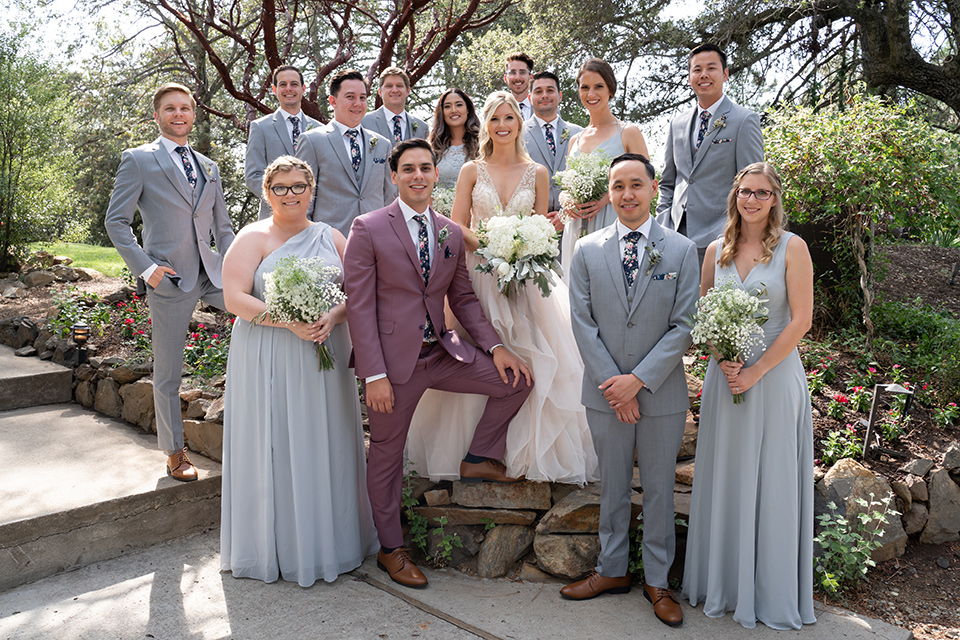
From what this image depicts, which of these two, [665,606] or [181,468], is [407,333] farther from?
[181,468]

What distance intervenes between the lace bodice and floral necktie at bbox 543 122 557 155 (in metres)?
0.94

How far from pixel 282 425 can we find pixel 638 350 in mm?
2011

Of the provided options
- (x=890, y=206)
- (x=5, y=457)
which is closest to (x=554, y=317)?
(x=890, y=206)

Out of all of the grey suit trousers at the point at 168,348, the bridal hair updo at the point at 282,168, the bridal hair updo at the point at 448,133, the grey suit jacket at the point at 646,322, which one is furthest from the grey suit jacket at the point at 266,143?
the grey suit jacket at the point at 646,322

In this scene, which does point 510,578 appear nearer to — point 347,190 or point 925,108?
point 347,190

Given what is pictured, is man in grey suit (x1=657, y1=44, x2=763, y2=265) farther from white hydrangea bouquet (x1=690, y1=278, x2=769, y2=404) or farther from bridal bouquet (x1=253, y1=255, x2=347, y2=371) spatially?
bridal bouquet (x1=253, y1=255, x2=347, y2=371)

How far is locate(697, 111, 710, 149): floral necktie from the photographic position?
15.4 ft

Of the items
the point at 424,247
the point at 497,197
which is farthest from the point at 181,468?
the point at 497,197

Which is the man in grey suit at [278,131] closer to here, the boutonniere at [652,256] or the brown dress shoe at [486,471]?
the brown dress shoe at [486,471]

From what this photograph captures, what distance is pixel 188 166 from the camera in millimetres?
4848

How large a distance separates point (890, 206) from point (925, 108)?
869 cm

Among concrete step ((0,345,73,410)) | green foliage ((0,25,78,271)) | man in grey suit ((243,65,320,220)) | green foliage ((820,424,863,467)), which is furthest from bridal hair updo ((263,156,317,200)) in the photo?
green foliage ((0,25,78,271))

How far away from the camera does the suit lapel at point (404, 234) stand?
12.6ft

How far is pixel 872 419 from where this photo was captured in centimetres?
468
